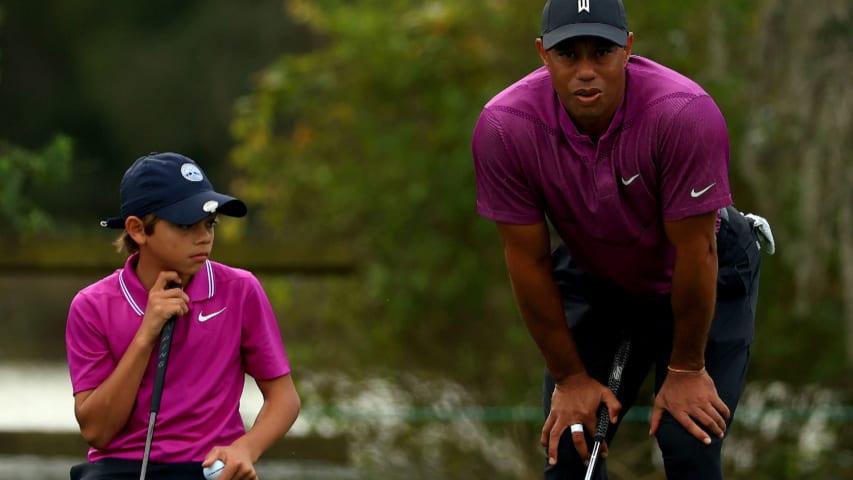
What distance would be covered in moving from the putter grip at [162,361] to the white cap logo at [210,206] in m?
0.26

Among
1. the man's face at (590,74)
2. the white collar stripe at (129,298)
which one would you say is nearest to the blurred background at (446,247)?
the white collar stripe at (129,298)

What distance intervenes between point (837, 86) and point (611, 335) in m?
2.98

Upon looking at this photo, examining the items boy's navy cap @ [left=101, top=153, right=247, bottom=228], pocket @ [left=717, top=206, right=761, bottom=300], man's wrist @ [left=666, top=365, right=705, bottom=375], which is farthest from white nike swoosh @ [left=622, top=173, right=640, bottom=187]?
boy's navy cap @ [left=101, top=153, right=247, bottom=228]

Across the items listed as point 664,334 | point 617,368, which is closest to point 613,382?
point 617,368

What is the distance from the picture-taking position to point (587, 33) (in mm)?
3535

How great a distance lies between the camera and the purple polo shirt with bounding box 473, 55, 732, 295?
355 centimetres

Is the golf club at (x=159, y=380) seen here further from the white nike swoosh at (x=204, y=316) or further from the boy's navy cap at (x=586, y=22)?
the boy's navy cap at (x=586, y=22)

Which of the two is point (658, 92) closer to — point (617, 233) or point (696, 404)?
point (617, 233)

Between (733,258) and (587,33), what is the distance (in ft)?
2.43

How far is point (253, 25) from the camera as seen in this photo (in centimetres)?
1692

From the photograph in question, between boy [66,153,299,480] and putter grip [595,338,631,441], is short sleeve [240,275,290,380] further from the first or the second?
putter grip [595,338,631,441]

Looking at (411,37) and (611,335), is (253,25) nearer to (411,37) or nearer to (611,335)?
(411,37)

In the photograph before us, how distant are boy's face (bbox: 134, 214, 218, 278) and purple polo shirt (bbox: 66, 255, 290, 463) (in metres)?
0.08

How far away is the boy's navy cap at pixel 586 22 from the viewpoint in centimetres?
355
